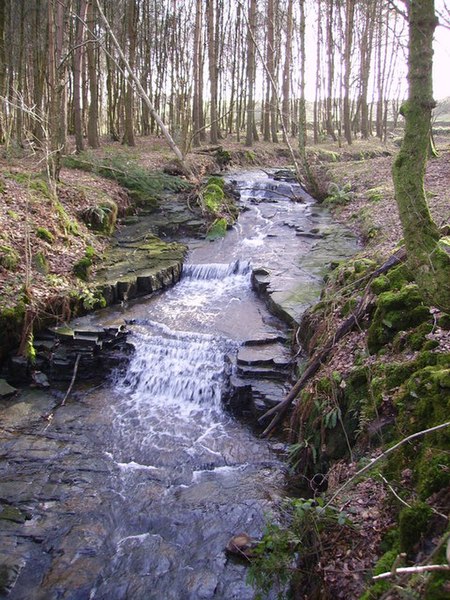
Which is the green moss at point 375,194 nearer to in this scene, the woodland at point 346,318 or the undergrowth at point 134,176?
the woodland at point 346,318

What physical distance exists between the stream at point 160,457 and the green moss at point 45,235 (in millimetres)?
2185

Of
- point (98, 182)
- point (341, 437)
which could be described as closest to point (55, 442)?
point (341, 437)

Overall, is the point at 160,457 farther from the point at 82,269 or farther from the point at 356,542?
the point at 82,269

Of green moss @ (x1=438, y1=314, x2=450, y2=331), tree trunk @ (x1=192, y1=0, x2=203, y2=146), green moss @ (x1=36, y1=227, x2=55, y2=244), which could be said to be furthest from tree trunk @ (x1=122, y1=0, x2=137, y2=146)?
green moss @ (x1=438, y1=314, x2=450, y2=331)

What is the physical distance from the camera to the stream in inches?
213

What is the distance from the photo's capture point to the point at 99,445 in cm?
768

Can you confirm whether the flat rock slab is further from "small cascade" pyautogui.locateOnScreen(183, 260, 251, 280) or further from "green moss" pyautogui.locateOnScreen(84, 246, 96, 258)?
"green moss" pyautogui.locateOnScreen(84, 246, 96, 258)

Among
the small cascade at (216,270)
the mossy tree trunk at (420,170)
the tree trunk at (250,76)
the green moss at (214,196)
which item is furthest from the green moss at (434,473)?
the tree trunk at (250,76)

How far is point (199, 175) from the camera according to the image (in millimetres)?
3738

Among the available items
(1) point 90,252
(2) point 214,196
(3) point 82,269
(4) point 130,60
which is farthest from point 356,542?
(4) point 130,60

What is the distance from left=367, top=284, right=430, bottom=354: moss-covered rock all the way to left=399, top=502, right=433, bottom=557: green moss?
9.84ft

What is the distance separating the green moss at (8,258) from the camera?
9945 millimetres

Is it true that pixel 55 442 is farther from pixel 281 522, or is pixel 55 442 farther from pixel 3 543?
pixel 281 522

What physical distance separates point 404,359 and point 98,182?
1301 cm
